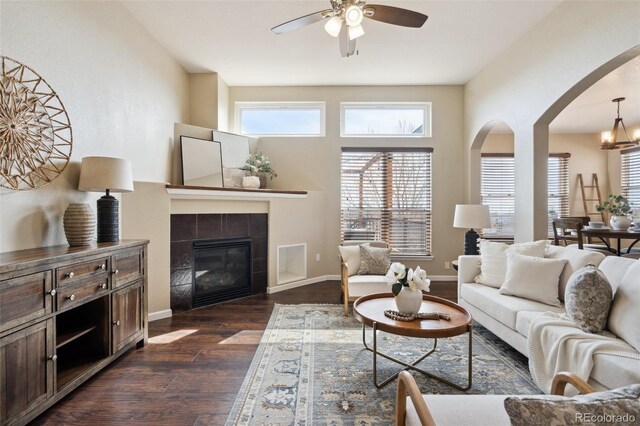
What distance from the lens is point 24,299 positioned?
64.4 inches

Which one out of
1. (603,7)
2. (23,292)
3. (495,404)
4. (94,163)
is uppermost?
(603,7)

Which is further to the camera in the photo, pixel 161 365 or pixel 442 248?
pixel 442 248

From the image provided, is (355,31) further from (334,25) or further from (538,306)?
(538,306)

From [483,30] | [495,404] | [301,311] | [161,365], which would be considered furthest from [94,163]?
[483,30]

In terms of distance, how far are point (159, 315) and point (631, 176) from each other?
9.21 metres

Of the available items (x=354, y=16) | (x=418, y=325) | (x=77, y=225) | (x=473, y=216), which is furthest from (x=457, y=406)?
(x=473, y=216)

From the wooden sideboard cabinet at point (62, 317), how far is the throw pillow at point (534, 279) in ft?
10.9

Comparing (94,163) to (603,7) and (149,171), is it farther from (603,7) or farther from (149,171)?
(603,7)

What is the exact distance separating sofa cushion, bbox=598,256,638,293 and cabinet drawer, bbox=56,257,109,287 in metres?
3.63

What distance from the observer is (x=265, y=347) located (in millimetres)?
2701

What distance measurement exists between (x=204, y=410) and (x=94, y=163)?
2.03m

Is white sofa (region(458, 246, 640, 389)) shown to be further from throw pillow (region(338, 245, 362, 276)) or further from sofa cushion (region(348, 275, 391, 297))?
throw pillow (region(338, 245, 362, 276))

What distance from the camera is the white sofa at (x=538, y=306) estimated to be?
5.28ft

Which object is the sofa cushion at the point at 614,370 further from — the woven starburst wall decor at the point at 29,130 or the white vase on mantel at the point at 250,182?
the white vase on mantel at the point at 250,182
